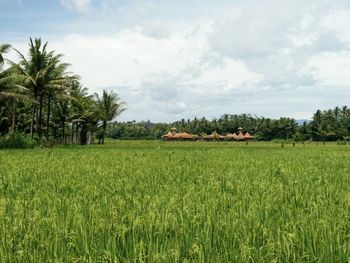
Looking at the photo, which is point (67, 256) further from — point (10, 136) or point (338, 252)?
point (10, 136)

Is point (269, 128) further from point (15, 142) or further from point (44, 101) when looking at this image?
point (15, 142)

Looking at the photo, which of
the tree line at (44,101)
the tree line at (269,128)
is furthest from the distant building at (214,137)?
the tree line at (44,101)

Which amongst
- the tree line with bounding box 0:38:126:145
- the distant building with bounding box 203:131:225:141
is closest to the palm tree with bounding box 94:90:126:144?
the tree line with bounding box 0:38:126:145

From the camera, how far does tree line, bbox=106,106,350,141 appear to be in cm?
7419

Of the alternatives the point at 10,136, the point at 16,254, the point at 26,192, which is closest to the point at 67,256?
the point at 16,254

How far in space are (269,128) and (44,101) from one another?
178ft

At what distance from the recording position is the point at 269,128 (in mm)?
84438

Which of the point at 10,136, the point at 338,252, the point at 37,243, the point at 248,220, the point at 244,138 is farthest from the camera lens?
the point at 244,138

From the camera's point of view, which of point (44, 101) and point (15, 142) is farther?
point (44, 101)

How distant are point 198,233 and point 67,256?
1005mm

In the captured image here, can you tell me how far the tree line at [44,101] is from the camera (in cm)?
3131

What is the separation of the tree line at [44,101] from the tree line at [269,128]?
37198mm

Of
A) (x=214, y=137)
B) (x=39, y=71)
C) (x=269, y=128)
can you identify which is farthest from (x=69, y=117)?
(x=269, y=128)

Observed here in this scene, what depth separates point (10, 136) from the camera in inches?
1108
